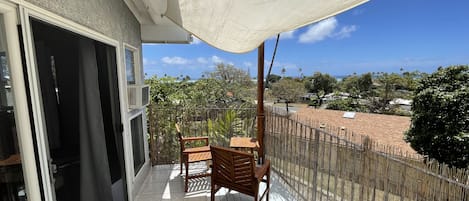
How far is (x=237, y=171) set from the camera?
99.4 inches

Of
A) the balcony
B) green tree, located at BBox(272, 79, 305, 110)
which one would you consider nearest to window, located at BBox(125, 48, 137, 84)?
the balcony

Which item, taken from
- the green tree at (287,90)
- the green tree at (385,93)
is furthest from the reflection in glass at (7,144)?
the green tree at (385,93)

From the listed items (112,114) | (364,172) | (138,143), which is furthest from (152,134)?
(364,172)

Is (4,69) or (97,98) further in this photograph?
(97,98)

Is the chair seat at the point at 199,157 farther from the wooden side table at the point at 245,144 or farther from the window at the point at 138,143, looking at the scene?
the window at the point at 138,143

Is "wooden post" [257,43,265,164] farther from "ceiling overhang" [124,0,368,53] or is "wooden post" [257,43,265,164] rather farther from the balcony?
"ceiling overhang" [124,0,368,53]

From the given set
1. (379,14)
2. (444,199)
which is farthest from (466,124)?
(379,14)

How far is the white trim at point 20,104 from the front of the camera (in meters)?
1.10

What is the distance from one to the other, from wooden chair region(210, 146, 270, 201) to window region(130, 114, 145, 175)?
4.53 feet

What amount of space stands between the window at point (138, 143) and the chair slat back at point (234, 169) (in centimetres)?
138

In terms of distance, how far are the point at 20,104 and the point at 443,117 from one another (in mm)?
9656

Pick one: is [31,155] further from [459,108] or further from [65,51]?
[459,108]

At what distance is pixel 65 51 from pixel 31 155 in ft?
4.39

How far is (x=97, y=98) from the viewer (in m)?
2.10
